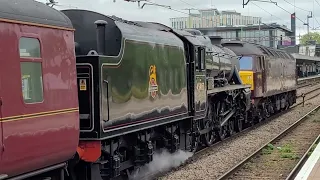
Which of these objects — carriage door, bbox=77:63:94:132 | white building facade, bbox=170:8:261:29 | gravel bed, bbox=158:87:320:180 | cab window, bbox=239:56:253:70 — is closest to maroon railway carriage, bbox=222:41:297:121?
cab window, bbox=239:56:253:70

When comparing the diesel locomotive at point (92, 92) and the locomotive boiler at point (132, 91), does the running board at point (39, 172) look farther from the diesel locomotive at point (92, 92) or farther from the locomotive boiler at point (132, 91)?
the locomotive boiler at point (132, 91)

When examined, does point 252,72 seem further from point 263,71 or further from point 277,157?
point 277,157

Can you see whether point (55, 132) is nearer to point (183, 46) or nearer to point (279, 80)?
point (183, 46)

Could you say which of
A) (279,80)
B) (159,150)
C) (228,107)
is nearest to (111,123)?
(159,150)

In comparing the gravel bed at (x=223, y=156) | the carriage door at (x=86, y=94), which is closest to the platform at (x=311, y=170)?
the gravel bed at (x=223, y=156)

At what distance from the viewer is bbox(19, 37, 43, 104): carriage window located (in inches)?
203

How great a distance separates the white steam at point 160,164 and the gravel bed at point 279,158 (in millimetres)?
1415

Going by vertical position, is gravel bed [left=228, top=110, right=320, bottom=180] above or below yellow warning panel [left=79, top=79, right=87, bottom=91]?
below

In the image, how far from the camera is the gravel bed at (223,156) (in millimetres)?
10226

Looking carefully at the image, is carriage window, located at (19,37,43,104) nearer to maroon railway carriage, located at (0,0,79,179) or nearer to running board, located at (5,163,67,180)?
maroon railway carriage, located at (0,0,79,179)

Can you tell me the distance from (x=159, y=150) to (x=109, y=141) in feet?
8.92

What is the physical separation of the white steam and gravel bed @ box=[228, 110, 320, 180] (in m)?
1.42

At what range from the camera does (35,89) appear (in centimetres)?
539

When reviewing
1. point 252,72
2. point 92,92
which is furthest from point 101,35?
point 252,72
